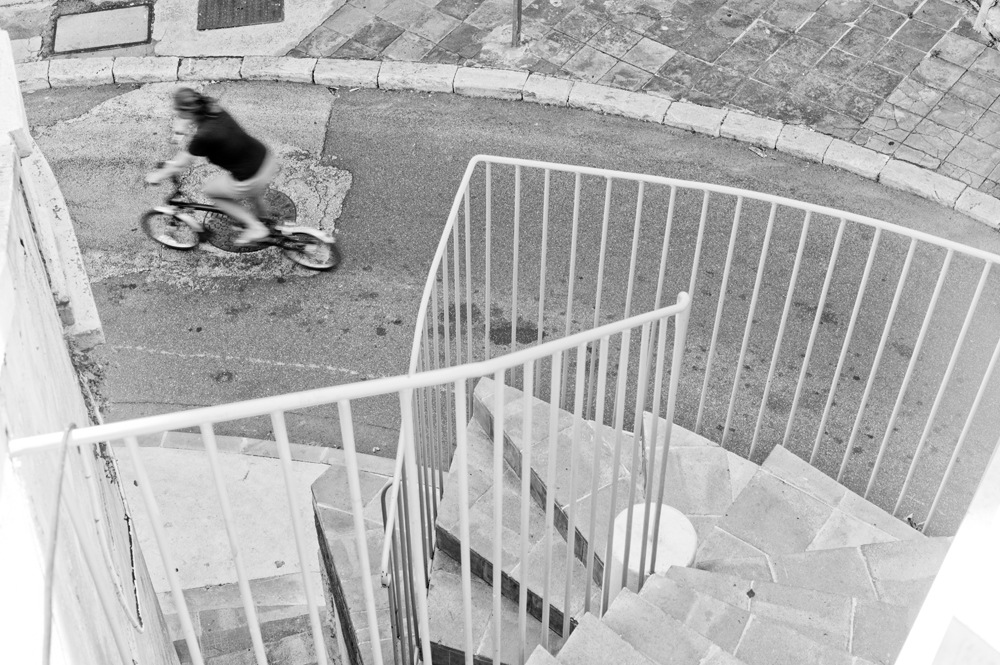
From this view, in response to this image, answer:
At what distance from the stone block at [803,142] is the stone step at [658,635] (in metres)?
5.49

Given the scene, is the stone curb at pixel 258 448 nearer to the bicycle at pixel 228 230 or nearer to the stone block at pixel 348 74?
the bicycle at pixel 228 230

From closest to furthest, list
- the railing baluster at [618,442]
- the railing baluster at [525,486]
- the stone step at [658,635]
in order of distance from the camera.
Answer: the railing baluster at [525,486] → the railing baluster at [618,442] → the stone step at [658,635]

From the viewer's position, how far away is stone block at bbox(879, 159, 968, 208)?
27.6 ft

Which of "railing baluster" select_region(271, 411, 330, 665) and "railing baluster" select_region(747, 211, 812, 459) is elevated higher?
"railing baluster" select_region(271, 411, 330, 665)

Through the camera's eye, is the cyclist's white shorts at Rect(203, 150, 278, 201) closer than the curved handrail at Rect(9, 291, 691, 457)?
No

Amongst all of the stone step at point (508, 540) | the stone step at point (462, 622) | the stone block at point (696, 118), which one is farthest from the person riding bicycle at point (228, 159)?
the stone step at point (462, 622)

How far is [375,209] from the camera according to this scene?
8.53 m

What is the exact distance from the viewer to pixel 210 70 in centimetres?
984

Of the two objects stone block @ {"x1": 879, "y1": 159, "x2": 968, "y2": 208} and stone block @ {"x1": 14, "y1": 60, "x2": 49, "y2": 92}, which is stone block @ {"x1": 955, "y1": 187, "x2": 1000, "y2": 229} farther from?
stone block @ {"x1": 14, "y1": 60, "x2": 49, "y2": 92}

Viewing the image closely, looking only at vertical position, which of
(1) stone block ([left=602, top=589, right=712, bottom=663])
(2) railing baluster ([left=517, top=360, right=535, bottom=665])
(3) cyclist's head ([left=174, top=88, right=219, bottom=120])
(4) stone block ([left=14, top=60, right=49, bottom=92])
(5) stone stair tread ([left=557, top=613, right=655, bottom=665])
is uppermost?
(2) railing baluster ([left=517, top=360, right=535, bottom=665])

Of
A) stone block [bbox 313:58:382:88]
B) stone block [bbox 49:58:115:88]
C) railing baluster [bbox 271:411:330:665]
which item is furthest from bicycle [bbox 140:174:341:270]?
railing baluster [bbox 271:411:330:665]

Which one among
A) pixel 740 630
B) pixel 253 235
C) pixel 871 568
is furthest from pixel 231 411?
pixel 253 235

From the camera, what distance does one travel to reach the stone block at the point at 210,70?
9812 mm

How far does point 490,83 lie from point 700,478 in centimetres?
494
